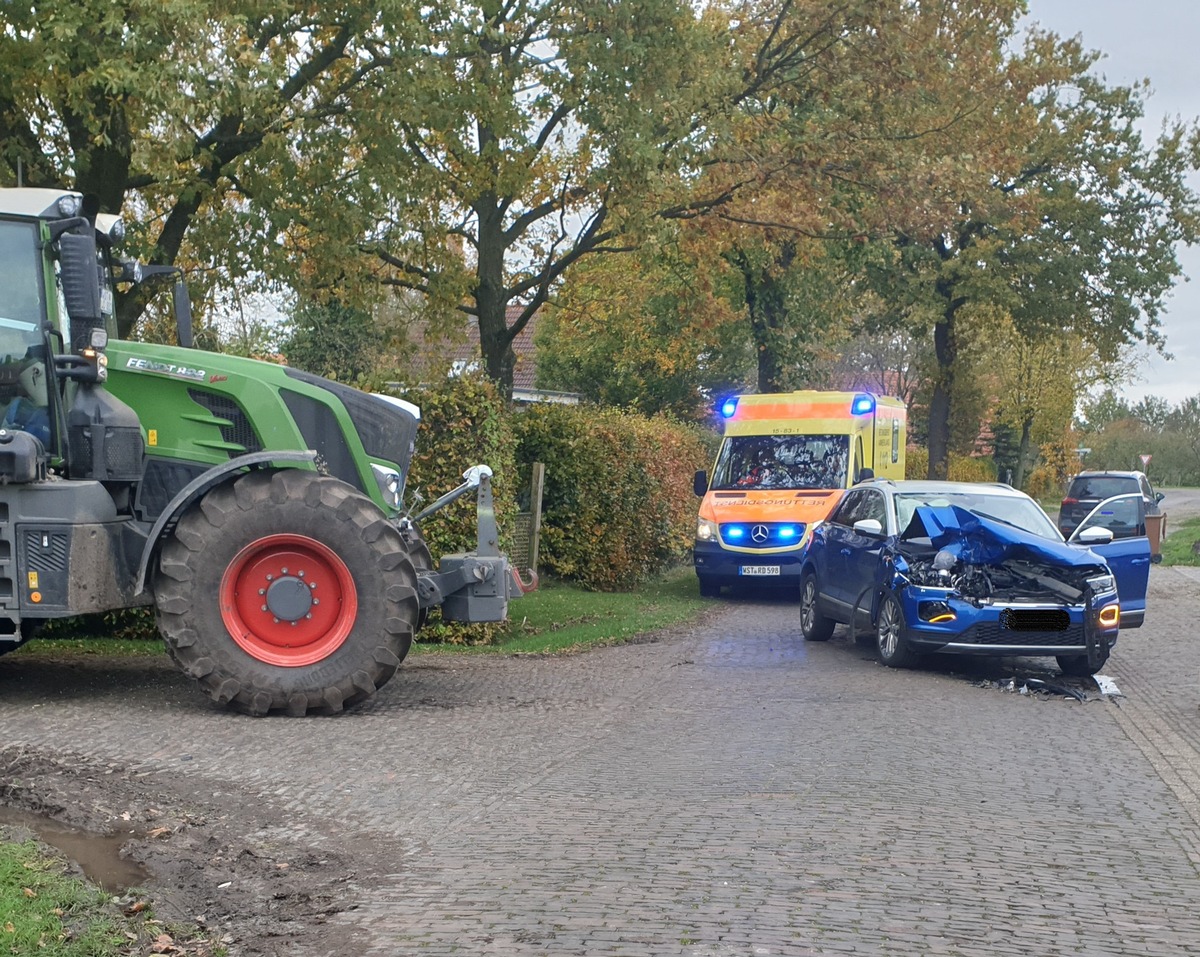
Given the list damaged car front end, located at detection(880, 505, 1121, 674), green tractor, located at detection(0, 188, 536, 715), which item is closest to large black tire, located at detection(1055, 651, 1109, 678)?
damaged car front end, located at detection(880, 505, 1121, 674)

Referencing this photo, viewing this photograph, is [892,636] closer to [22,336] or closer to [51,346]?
[51,346]

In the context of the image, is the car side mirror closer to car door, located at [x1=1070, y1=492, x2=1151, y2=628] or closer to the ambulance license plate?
car door, located at [x1=1070, y1=492, x2=1151, y2=628]

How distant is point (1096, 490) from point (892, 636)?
19.1m

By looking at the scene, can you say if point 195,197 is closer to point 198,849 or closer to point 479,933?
point 198,849

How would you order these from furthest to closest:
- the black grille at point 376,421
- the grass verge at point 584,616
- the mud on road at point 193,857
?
the grass verge at point 584,616 < the black grille at point 376,421 < the mud on road at point 193,857

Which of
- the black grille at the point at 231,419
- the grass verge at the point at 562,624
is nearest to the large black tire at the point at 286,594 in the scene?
the black grille at the point at 231,419

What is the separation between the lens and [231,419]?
1010 centimetres

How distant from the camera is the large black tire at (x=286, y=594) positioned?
938cm

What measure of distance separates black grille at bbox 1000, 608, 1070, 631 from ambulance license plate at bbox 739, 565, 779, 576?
747 cm

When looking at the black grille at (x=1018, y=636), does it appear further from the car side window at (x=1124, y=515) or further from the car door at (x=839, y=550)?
the car side window at (x=1124, y=515)

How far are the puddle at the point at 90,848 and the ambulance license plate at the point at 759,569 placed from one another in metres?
13.6

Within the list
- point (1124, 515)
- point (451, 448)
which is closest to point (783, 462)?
point (1124, 515)

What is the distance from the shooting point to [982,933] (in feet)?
17.2

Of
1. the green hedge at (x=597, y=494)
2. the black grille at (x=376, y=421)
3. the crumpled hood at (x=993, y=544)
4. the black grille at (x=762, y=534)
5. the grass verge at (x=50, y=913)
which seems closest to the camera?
the grass verge at (x=50, y=913)
